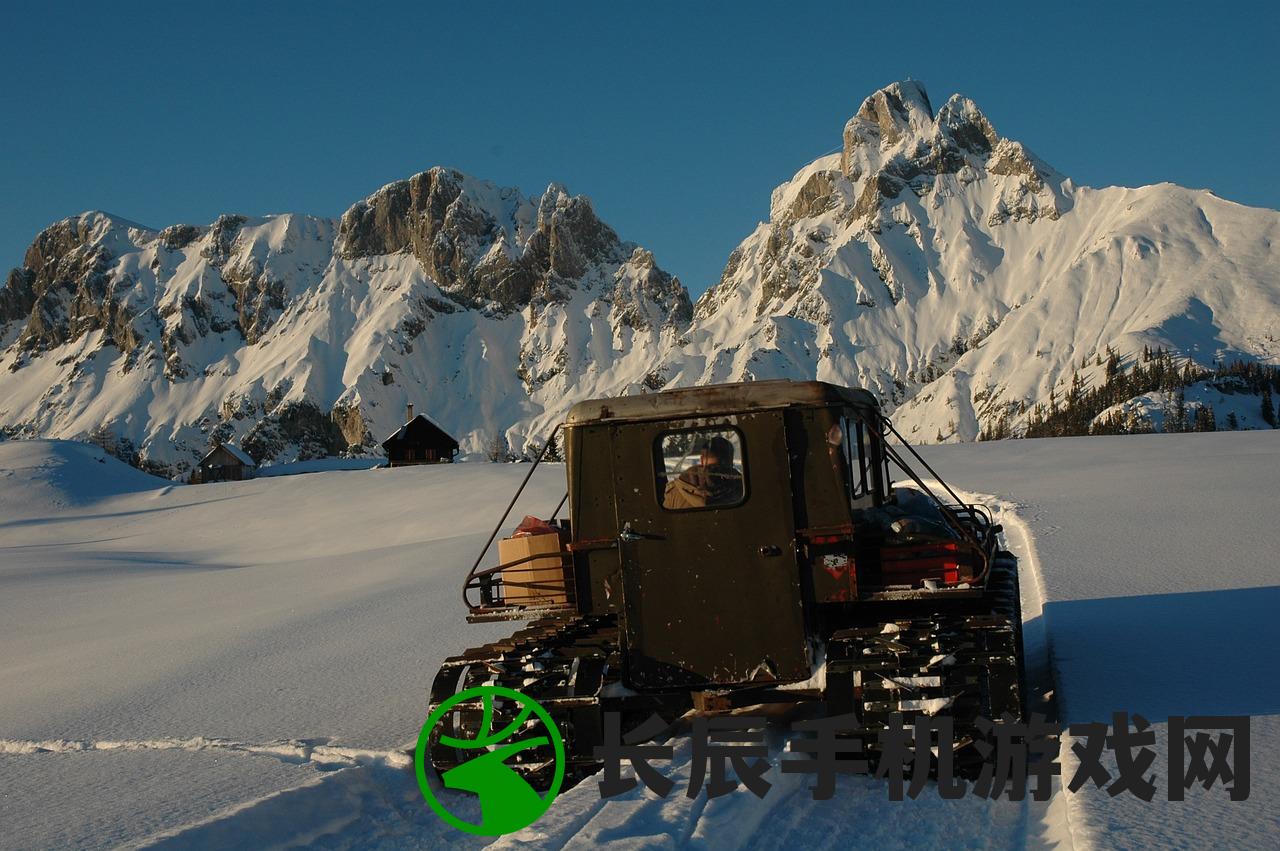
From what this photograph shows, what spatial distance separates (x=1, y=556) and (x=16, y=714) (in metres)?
25.1

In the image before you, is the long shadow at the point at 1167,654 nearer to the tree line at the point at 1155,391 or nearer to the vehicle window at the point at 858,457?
the vehicle window at the point at 858,457

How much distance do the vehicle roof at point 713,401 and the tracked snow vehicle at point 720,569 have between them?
0.01 meters

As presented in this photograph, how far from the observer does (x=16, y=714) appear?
390 inches

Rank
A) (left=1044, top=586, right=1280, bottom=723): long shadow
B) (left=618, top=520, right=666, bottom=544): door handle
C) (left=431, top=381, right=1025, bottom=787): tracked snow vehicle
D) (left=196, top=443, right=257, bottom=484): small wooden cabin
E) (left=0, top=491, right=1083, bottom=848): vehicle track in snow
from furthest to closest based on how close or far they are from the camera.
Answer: (left=196, top=443, right=257, bottom=484): small wooden cabin, (left=618, top=520, right=666, bottom=544): door handle, (left=431, top=381, right=1025, bottom=787): tracked snow vehicle, (left=1044, top=586, right=1280, bottom=723): long shadow, (left=0, top=491, right=1083, bottom=848): vehicle track in snow

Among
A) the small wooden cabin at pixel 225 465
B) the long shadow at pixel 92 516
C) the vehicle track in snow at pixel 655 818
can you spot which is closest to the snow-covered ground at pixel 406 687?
the vehicle track in snow at pixel 655 818

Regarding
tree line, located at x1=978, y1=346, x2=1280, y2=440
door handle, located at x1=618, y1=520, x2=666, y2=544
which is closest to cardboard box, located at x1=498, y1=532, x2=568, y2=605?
door handle, located at x1=618, y1=520, x2=666, y2=544

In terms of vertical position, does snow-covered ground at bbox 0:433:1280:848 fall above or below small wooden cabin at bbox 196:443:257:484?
below

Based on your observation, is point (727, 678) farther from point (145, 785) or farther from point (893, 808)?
point (145, 785)

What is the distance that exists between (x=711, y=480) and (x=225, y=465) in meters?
99.3

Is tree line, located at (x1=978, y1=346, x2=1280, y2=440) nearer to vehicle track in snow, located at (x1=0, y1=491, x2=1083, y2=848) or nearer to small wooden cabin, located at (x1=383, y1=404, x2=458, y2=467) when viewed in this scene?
small wooden cabin, located at (x1=383, y1=404, x2=458, y2=467)

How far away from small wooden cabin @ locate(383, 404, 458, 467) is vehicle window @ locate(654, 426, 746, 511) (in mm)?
87833

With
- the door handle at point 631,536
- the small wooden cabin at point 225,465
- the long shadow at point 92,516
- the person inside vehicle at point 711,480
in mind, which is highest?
the small wooden cabin at point 225,465

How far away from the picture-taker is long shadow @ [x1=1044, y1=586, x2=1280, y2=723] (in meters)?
6.66

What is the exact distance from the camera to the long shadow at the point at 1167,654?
6656 mm
